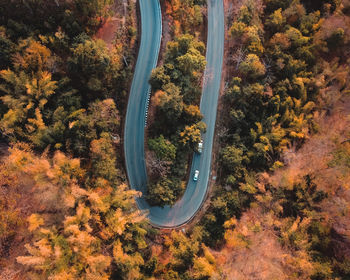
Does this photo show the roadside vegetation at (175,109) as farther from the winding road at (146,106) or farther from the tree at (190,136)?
the winding road at (146,106)

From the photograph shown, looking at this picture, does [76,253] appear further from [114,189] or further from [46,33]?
[46,33]

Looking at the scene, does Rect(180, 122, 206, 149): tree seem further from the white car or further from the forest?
the white car

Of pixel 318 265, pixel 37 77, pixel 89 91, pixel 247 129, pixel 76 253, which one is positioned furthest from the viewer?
pixel 247 129

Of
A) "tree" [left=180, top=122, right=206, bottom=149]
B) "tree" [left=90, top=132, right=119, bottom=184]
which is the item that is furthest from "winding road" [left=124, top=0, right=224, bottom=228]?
"tree" [left=90, top=132, right=119, bottom=184]

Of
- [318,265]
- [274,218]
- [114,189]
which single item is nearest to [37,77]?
[114,189]

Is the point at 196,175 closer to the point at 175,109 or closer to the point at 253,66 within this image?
the point at 175,109

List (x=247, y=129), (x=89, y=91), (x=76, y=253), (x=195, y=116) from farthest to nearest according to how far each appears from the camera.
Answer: (x=247, y=129) < (x=195, y=116) < (x=89, y=91) < (x=76, y=253)

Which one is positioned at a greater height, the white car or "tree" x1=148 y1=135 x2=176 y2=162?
the white car
